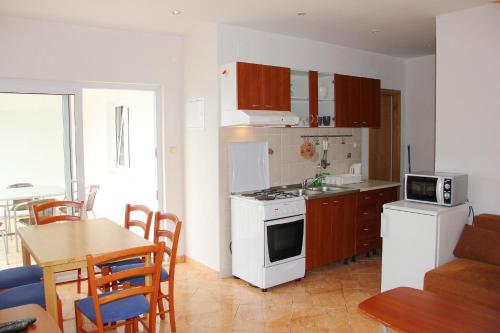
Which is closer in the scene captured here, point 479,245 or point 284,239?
point 479,245

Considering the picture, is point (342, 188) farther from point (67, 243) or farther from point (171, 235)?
point (67, 243)

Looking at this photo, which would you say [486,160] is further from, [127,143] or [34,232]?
[127,143]

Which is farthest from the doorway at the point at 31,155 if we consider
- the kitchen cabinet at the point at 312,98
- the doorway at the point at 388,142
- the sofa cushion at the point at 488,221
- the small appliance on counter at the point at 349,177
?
the doorway at the point at 388,142

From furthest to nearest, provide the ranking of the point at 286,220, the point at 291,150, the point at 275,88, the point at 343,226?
the point at 291,150
the point at 343,226
the point at 275,88
the point at 286,220

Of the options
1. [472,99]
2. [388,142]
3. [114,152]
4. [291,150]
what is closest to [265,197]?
[291,150]

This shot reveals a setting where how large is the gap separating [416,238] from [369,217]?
1510 mm

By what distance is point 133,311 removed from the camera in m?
2.54

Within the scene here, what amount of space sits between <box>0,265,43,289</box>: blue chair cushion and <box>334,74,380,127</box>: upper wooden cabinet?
11.5ft

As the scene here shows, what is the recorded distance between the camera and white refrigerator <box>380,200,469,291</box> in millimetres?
3486

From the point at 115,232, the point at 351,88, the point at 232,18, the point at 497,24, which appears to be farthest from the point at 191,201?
the point at 497,24

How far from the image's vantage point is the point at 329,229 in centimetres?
461

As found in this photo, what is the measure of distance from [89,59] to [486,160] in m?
3.97

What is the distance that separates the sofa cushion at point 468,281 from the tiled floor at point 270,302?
581 mm

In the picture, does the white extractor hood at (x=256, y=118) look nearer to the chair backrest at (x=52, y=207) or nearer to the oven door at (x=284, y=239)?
the oven door at (x=284, y=239)
